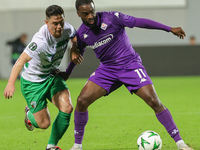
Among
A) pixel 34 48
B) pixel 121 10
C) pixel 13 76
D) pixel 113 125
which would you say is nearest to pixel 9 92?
pixel 13 76

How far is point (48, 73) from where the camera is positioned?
5371 mm

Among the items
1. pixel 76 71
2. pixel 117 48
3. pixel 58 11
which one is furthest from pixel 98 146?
pixel 76 71

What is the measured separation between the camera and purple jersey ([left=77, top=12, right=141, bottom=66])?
503 centimetres

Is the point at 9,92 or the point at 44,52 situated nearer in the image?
the point at 9,92

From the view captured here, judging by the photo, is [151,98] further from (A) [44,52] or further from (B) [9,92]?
(B) [9,92]

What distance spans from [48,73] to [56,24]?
0.79 meters

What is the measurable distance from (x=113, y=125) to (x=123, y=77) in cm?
202

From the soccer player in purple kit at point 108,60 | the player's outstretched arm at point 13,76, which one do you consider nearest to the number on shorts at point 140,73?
the soccer player in purple kit at point 108,60

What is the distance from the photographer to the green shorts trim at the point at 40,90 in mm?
5328

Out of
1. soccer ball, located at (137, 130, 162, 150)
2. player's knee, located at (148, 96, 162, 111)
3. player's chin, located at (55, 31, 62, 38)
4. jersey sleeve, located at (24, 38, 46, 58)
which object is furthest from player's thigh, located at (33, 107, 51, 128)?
player's knee, located at (148, 96, 162, 111)

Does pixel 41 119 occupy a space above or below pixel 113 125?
above

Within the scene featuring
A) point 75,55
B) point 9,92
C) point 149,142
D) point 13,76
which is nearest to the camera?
point 9,92

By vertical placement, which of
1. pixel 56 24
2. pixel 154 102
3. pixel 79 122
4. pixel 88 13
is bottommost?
pixel 79 122

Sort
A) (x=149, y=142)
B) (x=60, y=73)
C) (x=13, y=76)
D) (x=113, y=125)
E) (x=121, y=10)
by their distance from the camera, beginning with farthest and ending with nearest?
(x=121, y=10) < (x=113, y=125) < (x=60, y=73) < (x=149, y=142) < (x=13, y=76)
